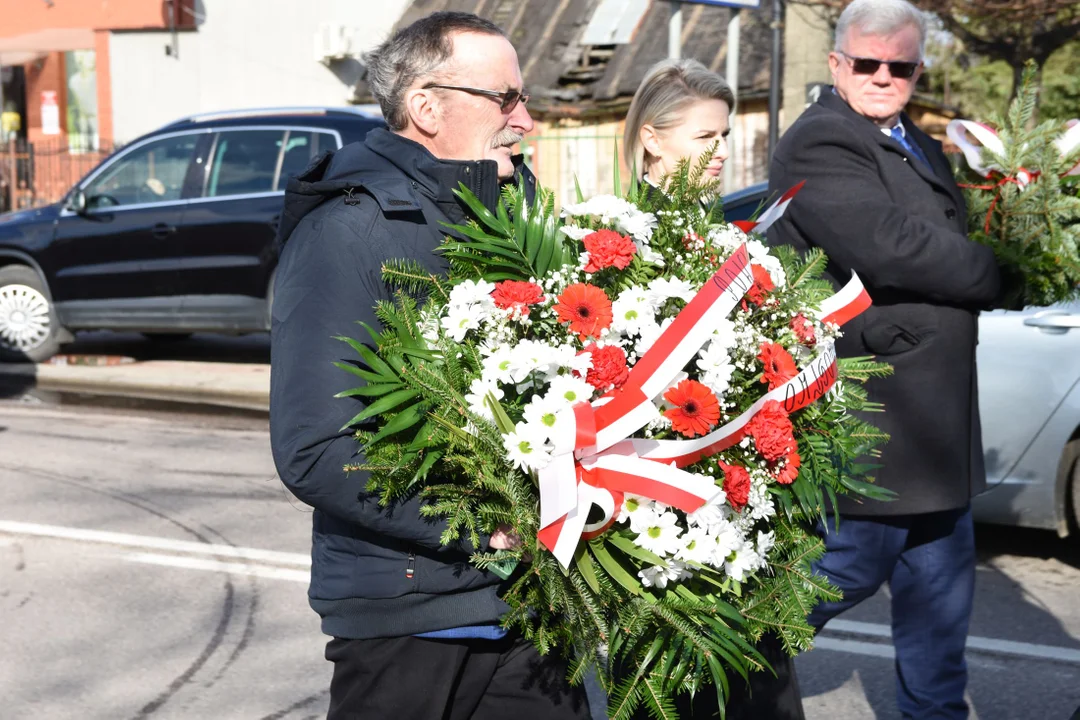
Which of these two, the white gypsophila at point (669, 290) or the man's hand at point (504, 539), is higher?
the white gypsophila at point (669, 290)

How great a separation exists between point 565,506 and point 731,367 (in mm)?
387

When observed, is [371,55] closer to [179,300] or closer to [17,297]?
[179,300]

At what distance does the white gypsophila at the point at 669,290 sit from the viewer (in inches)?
85.4

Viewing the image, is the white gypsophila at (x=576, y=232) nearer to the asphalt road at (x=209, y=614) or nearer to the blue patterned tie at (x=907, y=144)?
the blue patterned tie at (x=907, y=144)

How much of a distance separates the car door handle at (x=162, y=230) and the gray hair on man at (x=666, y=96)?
794 cm

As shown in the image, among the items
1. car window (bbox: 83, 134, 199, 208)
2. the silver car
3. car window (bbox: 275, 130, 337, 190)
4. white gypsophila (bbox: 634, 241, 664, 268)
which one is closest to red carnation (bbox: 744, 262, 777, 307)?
white gypsophila (bbox: 634, 241, 664, 268)

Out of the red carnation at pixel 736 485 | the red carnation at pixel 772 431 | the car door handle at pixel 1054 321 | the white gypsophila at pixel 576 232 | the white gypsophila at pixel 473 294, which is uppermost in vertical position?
the white gypsophila at pixel 576 232

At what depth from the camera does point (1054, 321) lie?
17.6 ft

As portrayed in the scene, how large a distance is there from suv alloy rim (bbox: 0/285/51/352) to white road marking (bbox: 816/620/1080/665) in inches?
336

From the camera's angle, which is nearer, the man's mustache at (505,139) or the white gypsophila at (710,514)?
the white gypsophila at (710,514)

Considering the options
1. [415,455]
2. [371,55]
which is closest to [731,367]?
[415,455]

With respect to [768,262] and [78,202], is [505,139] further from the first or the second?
[78,202]

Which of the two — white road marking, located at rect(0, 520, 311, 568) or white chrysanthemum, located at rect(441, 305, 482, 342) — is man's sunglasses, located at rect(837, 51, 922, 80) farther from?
white road marking, located at rect(0, 520, 311, 568)

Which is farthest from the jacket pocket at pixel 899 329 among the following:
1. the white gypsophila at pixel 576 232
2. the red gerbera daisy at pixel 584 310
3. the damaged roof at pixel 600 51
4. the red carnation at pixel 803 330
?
the damaged roof at pixel 600 51
